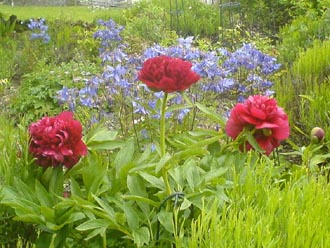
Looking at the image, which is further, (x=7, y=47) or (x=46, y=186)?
(x=7, y=47)

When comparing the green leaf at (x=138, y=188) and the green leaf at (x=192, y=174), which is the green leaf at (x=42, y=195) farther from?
the green leaf at (x=192, y=174)

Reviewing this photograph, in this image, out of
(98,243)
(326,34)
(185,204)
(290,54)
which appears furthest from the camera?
(326,34)

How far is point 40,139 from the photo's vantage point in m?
2.13

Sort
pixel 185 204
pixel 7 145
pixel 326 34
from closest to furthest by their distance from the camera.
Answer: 1. pixel 185 204
2. pixel 7 145
3. pixel 326 34

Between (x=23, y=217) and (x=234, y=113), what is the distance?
77cm


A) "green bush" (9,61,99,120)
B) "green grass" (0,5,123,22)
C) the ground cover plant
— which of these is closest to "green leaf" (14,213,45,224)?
the ground cover plant

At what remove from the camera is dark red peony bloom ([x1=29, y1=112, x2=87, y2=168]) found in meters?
2.10

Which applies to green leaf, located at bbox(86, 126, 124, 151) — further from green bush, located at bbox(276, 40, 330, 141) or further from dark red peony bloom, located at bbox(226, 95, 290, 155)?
green bush, located at bbox(276, 40, 330, 141)

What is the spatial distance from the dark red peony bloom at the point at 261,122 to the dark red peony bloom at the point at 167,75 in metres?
0.26

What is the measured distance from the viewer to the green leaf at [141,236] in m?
1.93

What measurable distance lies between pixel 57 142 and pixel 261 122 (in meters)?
0.66

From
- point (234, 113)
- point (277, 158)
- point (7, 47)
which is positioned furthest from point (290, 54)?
point (234, 113)

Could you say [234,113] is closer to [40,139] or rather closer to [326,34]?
[40,139]

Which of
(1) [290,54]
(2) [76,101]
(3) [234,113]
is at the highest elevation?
(3) [234,113]
